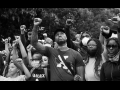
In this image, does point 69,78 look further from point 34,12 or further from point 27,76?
point 34,12

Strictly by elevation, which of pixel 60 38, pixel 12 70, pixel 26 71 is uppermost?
pixel 60 38

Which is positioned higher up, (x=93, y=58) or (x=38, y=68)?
(x=93, y=58)

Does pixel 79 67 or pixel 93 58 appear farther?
pixel 93 58

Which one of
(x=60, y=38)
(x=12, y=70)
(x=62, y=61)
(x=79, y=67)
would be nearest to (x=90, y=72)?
(x=79, y=67)

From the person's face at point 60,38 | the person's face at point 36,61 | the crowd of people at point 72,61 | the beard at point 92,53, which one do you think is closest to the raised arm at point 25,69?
the crowd of people at point 72,61

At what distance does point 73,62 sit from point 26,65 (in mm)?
1501

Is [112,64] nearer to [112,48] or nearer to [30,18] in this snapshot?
[112,48]

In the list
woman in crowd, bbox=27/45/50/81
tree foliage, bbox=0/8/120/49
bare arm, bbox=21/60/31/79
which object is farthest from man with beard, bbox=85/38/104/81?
tree foliage, bbox=0/8/120/49

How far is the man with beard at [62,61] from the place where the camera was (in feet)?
16.0

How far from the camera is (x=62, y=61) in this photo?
16.2 ft

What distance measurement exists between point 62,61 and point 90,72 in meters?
0.64

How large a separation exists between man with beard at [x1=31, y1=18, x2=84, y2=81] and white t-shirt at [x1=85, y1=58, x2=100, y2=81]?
16cm

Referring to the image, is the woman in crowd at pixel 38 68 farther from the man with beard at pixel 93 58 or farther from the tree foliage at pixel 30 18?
the tree foliage at pixel 30 18

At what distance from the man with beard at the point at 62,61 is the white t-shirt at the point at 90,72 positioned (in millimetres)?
162
